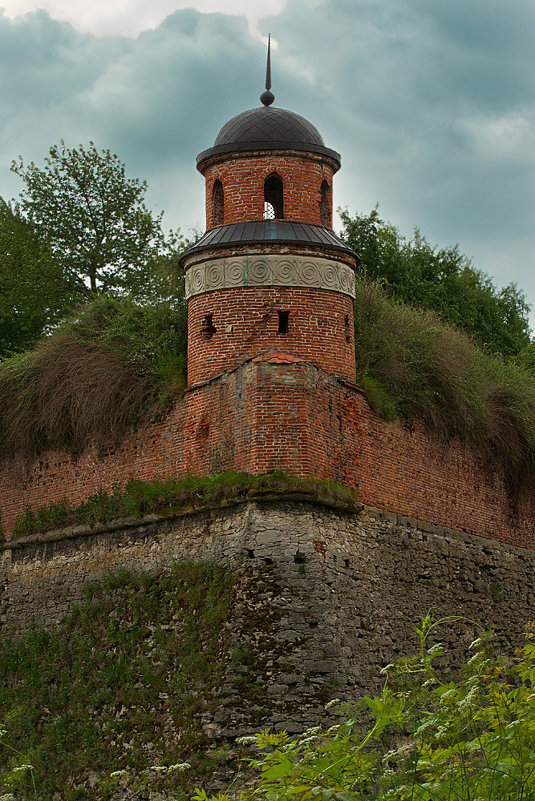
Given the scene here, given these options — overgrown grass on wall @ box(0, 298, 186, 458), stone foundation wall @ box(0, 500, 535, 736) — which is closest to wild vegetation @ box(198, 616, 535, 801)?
stone foundation wall @ box(0, 500, 535, 736)

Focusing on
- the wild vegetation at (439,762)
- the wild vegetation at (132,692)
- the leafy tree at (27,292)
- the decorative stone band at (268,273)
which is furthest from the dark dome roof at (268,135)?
the wild vegetation at (439,762)

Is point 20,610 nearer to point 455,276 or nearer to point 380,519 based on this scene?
point 380,519

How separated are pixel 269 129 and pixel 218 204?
135 cm

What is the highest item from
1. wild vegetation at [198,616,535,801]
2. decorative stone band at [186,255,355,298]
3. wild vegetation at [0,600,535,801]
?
decorative stone band at [186,255,355,298]

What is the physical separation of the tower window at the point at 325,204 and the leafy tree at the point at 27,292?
866cm

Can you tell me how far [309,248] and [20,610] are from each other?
700 centimetres

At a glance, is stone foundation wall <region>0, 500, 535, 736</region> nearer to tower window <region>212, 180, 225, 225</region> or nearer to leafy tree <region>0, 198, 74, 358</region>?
tower window <region>212, 180, 225, 225</region>

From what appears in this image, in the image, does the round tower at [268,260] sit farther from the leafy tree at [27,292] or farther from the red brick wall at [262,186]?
the leafy tree at [27,292]

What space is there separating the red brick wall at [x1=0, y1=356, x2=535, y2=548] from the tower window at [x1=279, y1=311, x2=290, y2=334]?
825 mm

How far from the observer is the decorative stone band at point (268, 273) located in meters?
17.6

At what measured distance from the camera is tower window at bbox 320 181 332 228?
1884 centimetres

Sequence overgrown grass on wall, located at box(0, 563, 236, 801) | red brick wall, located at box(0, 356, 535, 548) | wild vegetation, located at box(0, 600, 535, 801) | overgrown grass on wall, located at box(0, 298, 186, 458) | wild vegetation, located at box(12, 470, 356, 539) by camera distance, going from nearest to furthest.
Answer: wild vegetation, located at box(0, 600, 535, 801), overgrown grass on wall, located at box(0, 563, 236, 801), wild vegetation, located at box(12, 470, 356, 539), red brick wall, located at box(0, 356, 535, 548), overgrown grass on wall, located at box(0, 298, 186, 458)

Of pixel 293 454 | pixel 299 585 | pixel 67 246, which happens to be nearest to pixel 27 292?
pixel 67 246

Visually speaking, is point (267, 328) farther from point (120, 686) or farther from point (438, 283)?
point (438, 283)
